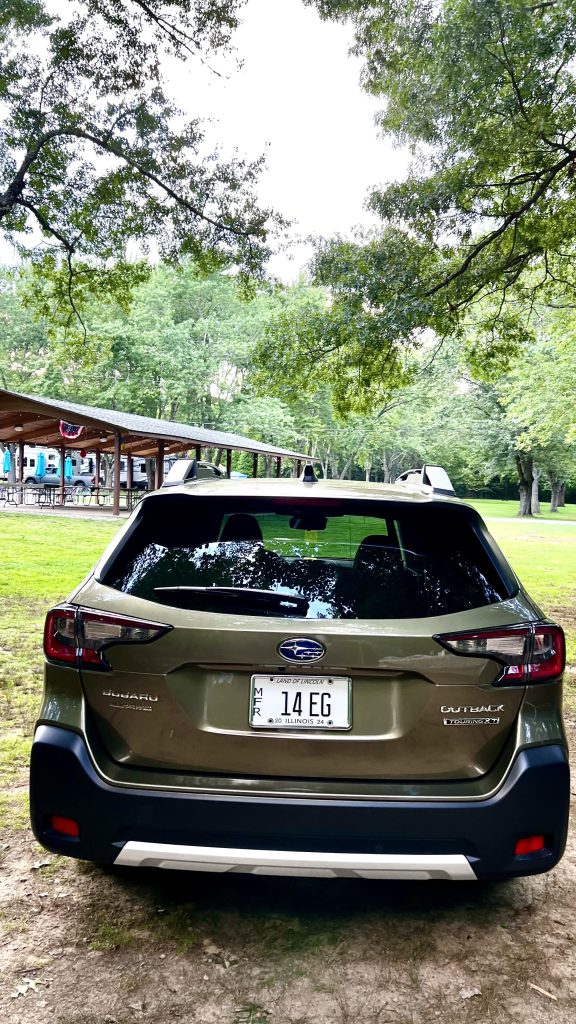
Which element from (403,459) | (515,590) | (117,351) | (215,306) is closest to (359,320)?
(515,590)

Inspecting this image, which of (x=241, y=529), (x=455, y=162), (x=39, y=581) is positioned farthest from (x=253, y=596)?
(x=39, y=581)

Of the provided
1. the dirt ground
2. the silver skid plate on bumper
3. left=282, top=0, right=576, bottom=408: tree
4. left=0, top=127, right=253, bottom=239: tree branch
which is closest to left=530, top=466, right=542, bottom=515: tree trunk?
left=282, top=0, right=576, bottom=408: tree

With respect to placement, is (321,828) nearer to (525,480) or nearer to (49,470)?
(525,480)

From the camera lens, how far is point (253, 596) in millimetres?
2488

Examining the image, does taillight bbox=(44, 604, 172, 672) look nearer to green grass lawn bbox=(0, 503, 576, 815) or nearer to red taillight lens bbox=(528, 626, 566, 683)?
red taillight lens bbox=(528, 626, 566, 683)

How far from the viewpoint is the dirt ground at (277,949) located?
7.76ft

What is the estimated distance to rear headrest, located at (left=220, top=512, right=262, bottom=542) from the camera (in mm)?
2857

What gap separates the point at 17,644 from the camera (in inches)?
293

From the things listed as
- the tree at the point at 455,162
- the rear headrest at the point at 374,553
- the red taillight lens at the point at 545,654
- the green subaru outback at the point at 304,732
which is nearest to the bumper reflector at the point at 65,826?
the green subaru outback at the point at 304,732

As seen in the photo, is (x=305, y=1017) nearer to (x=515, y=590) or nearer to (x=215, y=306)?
(x=515, y=590)

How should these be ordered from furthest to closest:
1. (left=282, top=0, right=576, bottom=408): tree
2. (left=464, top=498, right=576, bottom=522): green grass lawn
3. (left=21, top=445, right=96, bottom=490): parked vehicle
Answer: (left=21, top=445, right=96, bottom=490): parked vehicle
(left=464, top=498, right=576, bottom=522): green grass lawn
(left=282, top=0, right=576, bottom=408): tree

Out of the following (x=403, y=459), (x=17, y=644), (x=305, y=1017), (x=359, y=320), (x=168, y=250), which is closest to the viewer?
(x=305, y=1017)

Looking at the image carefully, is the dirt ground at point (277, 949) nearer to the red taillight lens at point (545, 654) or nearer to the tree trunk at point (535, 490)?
the red taillight lens at point (545, 654)

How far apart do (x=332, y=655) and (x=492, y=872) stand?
91 cm
